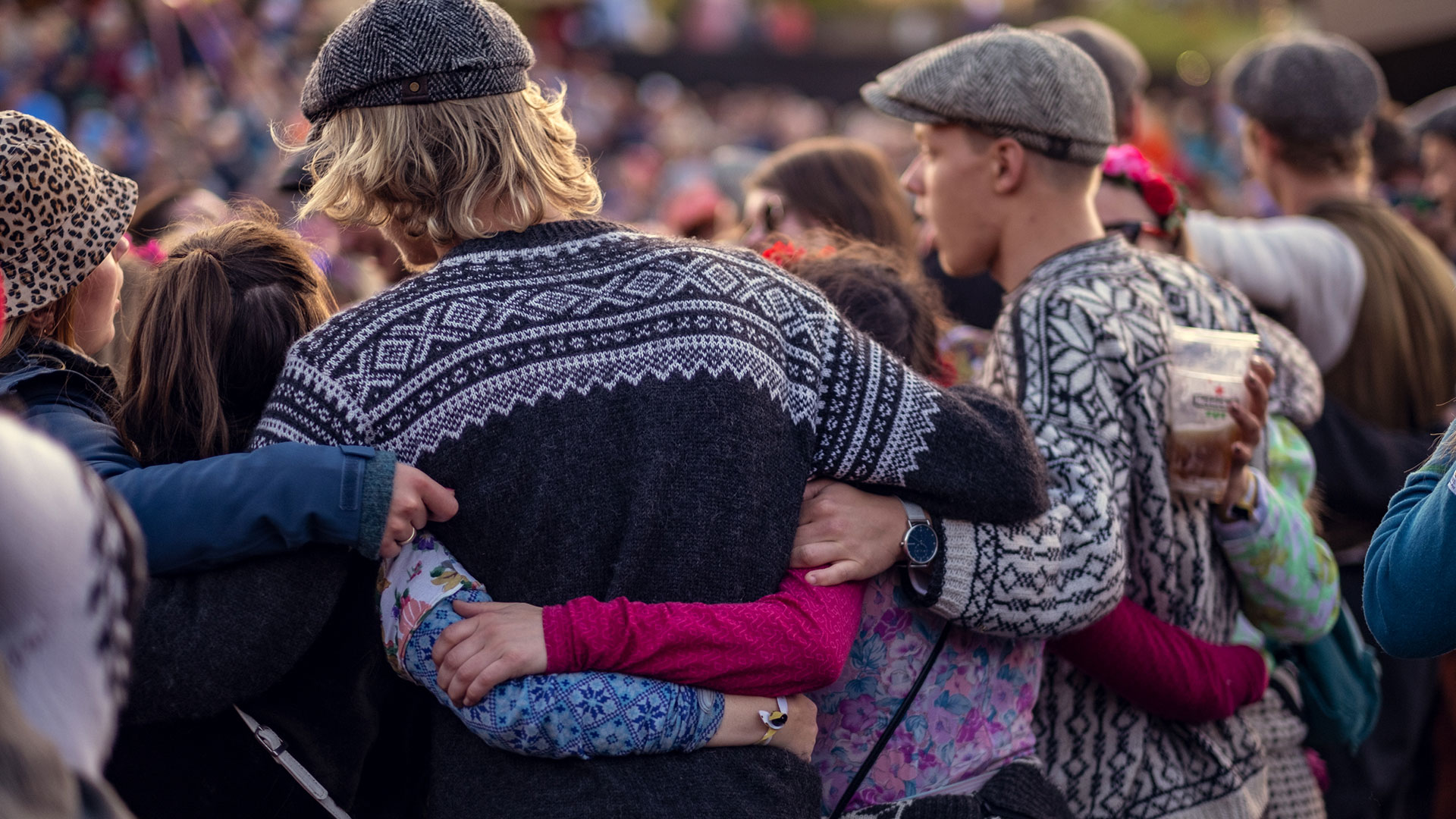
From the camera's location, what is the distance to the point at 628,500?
5.28ft

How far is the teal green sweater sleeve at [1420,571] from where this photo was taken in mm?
1418

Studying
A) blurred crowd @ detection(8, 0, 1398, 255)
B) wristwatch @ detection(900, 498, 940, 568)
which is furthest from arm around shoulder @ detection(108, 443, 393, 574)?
blurred crowd @ detection(8, 0, 1398, 255)

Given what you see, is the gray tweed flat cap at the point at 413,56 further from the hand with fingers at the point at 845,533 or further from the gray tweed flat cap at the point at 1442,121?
the gray tweed flat cap at the point at 1442,121

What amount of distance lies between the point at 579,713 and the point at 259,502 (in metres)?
0.49

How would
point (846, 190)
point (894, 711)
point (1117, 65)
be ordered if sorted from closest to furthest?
point (894, 711)
point (1117, 65)
point (846, 190)

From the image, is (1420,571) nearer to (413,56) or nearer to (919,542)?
(919,542)

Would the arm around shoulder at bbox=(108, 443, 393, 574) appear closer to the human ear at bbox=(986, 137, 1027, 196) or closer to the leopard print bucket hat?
the leopard print bucket hat

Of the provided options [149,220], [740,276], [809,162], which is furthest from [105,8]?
[740,276]

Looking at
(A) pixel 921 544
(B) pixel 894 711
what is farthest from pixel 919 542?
A: (B) pixel 894 711

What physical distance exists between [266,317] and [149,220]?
203 cm

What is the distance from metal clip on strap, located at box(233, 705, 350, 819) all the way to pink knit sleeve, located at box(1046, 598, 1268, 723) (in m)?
1.30

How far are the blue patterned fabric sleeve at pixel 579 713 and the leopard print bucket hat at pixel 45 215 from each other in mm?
848

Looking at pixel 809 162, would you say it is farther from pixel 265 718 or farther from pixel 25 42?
pixel 25 42

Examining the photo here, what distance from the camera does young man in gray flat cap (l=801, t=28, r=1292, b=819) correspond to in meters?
1.91
